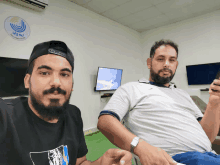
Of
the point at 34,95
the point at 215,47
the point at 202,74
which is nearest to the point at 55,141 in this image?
the point at 34,95

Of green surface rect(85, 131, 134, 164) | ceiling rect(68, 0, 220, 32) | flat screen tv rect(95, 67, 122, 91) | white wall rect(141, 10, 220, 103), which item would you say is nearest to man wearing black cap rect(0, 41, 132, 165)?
green surface rect(85, 131, 134, 164)

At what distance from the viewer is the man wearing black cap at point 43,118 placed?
56 centimetres

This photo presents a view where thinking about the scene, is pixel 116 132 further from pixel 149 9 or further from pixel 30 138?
pixel 149 9

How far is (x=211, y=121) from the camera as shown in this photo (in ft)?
4.06

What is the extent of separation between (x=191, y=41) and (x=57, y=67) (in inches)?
188

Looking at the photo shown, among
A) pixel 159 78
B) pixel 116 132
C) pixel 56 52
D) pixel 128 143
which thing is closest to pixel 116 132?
pixel 116 132

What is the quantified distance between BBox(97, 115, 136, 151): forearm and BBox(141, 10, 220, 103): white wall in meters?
3.52

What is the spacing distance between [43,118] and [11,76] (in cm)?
205

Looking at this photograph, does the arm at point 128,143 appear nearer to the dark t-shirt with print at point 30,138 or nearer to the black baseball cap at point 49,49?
the dark t-shirt with print at point 30,138

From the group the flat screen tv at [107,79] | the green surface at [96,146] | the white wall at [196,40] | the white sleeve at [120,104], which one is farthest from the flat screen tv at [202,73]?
the white sleeve at [120,104]

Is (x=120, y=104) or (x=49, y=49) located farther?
(x=120, y=104)

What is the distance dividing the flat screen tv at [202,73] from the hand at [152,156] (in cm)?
391

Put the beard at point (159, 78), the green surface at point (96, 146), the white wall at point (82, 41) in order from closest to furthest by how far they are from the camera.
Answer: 1. the beard at point (159, 78)
2. the green surface at point (96, 146)
3. the white wall at point (82, 41)

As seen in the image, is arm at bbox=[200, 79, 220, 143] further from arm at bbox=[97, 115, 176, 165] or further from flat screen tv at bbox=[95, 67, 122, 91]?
flat screen tv at bbox=[95, 67, 122, 91]
